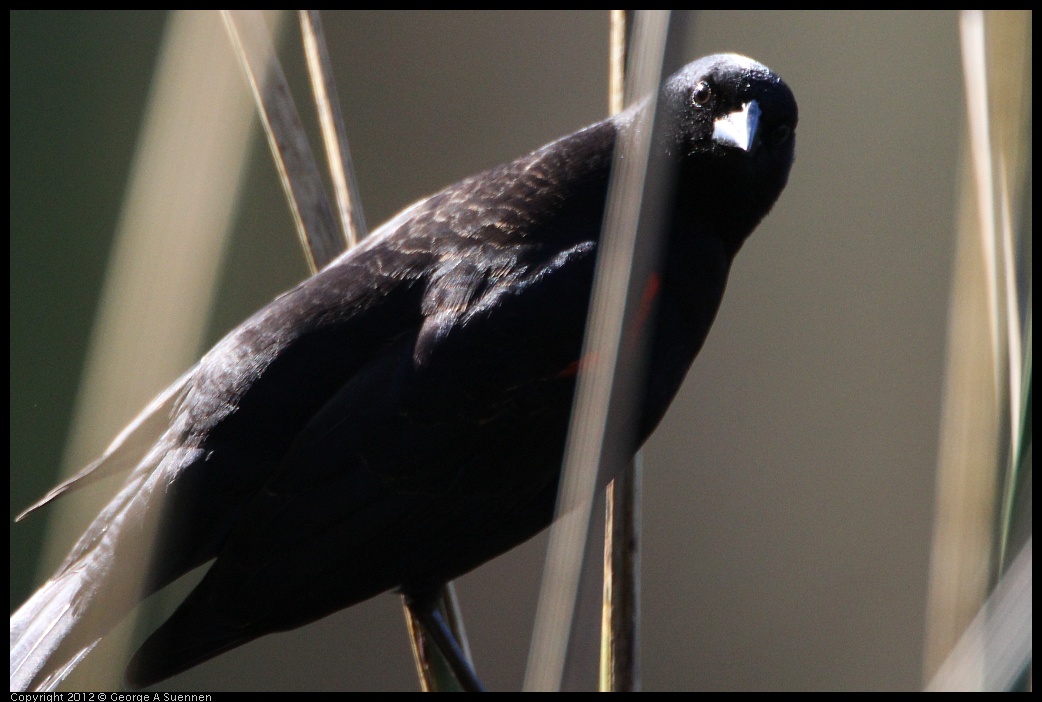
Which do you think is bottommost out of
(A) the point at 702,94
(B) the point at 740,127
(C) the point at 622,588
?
(C) the point at 622,588

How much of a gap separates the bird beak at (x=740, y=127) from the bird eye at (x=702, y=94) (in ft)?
0.18

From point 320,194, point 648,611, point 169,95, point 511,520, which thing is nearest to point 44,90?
point 320,194

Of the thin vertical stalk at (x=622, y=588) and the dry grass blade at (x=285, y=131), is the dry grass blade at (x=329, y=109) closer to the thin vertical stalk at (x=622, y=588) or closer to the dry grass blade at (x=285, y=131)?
the dry grass blade at (x=285, y=131)

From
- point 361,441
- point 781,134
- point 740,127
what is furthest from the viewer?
point 781,134

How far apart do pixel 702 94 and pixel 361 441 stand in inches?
33.6

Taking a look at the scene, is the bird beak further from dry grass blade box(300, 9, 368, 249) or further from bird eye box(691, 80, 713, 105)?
dry grass blade box(300, 9, 368, 249)

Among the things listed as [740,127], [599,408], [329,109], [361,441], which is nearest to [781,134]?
[740,127]

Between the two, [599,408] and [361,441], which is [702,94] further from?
[599,408]

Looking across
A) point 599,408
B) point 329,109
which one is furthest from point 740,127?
point 599,408

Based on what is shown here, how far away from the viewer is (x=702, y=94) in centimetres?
157

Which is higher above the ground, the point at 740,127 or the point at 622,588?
the point at 740,127

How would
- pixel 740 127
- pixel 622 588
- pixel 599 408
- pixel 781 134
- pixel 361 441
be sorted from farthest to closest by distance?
pixel 781 134 → pixel 740 127 → pixel 361 441 → pixel 622 588 → pixel 599 408

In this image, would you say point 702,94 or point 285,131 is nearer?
point 285,131

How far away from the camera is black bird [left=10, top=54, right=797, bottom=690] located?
129 cm
